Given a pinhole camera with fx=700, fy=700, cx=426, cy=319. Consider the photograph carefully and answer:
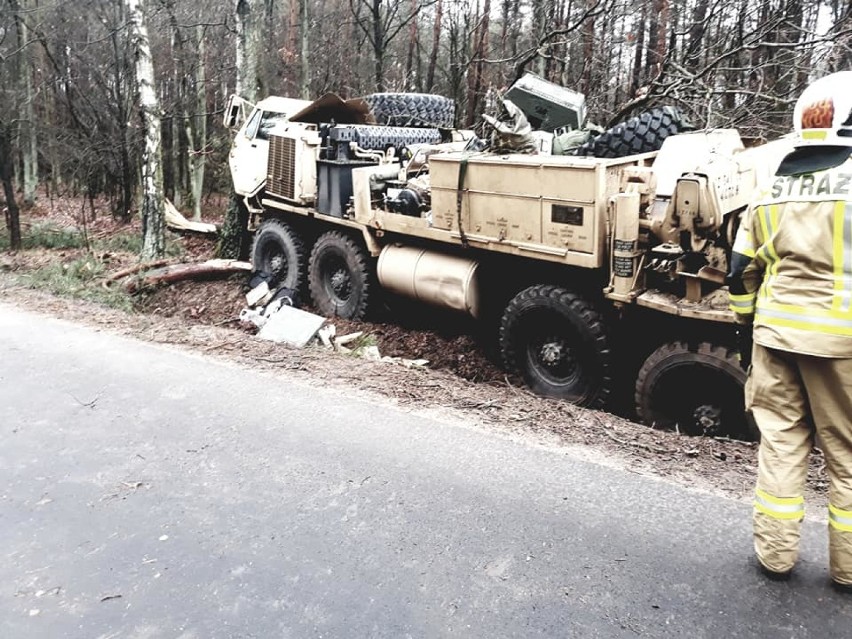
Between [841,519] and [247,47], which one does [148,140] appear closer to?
[247,47]

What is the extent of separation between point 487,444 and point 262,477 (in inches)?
54.7

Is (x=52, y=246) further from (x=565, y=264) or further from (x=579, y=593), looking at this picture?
(x=579, y=593)

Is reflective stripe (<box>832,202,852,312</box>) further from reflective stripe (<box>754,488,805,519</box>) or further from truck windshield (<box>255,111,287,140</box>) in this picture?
truck windshield (<box>255,111,287,140</box>)

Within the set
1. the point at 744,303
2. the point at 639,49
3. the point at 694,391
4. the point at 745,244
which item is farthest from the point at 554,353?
the point at 639,49

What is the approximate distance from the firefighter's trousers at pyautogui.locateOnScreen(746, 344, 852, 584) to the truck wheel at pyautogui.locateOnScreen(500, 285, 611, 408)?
3011 mm

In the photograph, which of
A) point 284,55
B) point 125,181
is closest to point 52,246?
point 125,181

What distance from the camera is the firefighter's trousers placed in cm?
286

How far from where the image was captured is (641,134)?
6.29 m

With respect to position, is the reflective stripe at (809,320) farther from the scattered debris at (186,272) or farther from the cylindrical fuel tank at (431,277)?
the scattered debris at (186,272)

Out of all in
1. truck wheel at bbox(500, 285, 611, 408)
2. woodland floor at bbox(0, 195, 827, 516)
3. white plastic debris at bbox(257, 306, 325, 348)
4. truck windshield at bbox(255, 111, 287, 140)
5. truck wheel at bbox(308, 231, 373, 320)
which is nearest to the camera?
woodland floor at bbox(0, 195, 827, 516)

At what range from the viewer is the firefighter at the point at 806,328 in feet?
9.27

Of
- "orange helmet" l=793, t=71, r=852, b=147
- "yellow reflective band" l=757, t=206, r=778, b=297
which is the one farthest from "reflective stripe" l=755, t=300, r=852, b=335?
"orange helmet" l=793, t=71, r=852, b=147

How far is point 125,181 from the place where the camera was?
15992 millimetres

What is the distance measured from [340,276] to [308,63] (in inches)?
510
